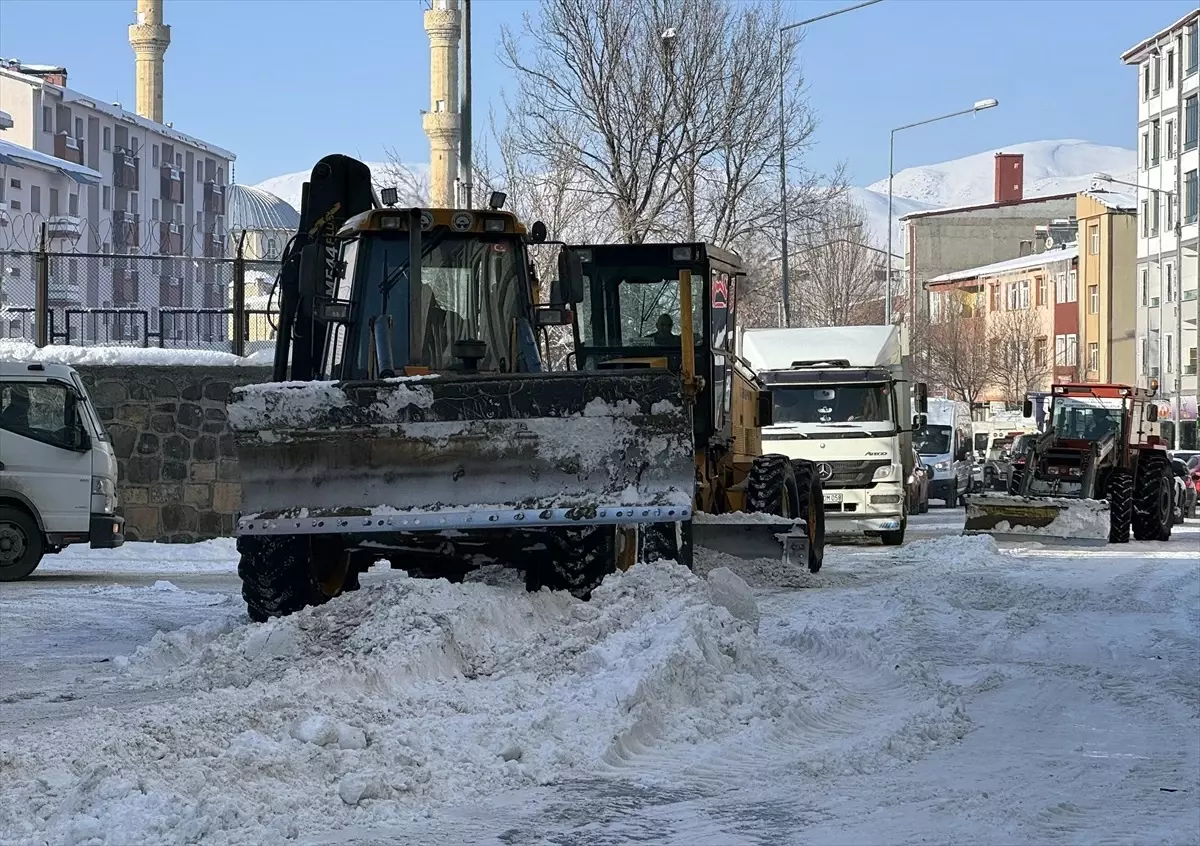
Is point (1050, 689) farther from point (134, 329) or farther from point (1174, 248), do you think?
point (1174, 248)

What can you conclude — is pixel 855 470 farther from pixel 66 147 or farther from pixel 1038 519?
pixel 66 147

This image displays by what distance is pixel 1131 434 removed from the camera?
31234mm

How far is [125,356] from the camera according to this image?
2433 cm

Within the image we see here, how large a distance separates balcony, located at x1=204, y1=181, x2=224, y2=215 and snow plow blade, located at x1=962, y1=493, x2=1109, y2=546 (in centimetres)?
9074

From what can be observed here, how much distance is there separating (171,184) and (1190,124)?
185 ft

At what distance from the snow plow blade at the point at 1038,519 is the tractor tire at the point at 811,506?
728 cm

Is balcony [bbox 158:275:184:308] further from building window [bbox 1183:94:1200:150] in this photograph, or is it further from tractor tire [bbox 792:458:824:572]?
building window [bbox 1183:94:1200:150]

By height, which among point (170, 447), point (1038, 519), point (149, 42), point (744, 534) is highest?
point (149, 42)

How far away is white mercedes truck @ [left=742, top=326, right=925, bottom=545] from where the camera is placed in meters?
26.3

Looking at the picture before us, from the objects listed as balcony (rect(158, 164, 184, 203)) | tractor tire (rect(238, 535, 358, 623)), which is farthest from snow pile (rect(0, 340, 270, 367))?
balcony (rect(158, 164, 184, 203))

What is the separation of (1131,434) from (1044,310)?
68.8m

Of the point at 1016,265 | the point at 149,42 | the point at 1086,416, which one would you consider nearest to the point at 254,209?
the point at 149,42

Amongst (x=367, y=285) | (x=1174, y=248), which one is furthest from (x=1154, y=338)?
(x=367, y=285)

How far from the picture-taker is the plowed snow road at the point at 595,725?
7.10 m
